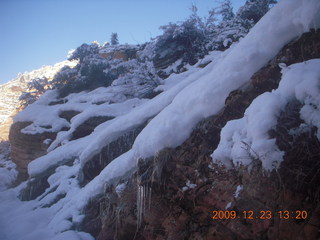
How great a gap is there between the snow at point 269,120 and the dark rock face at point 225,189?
7 cm

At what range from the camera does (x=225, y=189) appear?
202cm

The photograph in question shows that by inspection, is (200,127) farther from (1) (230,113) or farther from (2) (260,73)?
(2) (260,73)

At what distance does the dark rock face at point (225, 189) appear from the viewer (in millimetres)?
1597

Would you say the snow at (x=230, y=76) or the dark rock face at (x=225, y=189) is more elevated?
the snow at (x=230, y=76)

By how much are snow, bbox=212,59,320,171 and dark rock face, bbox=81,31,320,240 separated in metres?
0.07

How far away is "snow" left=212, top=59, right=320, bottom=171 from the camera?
1644 mm

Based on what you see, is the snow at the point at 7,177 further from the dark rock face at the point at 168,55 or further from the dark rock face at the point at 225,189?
the dark rock face at the point at 225,189

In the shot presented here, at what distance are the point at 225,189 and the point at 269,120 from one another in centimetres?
75

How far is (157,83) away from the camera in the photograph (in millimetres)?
6375

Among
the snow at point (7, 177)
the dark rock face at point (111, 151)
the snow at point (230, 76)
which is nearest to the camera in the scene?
the snow at point (230, 76)
